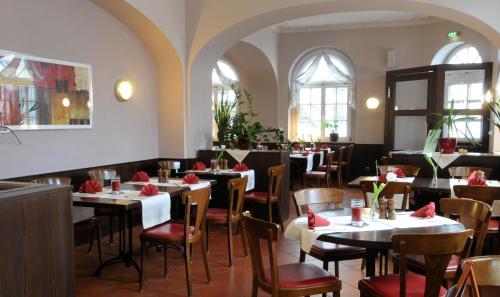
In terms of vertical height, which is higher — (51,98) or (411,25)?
(411,25)

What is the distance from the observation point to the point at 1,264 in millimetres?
2242

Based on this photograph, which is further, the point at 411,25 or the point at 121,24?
the point at 411,25

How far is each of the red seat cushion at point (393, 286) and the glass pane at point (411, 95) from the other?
6.31 meters

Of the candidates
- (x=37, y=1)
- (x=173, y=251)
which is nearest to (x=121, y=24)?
(x=37, y=1)

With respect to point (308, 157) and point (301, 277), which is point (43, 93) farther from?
point (308, 157)

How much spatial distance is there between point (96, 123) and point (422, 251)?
13.0 ft

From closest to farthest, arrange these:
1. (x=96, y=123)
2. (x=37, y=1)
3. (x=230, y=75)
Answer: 1. (x=37, y=1)
2. (x=96, y=123)
3. (x=230, y=75)

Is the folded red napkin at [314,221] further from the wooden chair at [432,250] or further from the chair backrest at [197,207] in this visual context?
the chair backrest at [197,207]

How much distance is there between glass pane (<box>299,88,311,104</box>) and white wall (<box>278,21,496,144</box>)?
42 cm

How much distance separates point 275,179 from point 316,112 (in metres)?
4.87

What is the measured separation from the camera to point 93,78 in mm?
4949

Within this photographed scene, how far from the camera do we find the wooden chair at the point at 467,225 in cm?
271

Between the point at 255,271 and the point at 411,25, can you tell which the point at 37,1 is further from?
the point at 411,25

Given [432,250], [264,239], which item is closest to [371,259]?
[432,250]
